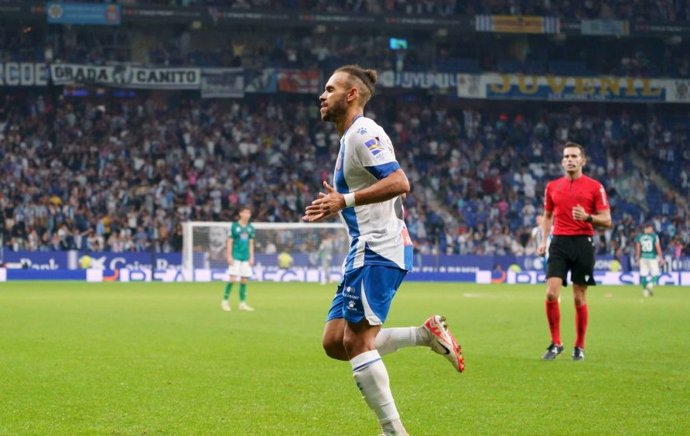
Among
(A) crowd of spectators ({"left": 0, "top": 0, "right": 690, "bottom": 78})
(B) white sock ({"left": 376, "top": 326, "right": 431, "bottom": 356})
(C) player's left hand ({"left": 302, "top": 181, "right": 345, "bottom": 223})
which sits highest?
(A) crowd of spectators ({"left": 0, "top": 0, "right": 690, "bottom": 78})

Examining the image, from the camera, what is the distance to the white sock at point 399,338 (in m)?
7.76

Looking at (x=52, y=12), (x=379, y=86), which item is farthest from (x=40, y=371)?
(x=379, y=86)

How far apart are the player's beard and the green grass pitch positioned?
217cm

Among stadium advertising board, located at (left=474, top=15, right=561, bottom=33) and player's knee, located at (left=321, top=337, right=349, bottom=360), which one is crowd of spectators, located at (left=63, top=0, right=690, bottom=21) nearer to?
stadium advertising board, located at (left=474, top=15, right=561, bottom=33)

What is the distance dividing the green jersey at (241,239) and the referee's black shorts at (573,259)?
38.8ft

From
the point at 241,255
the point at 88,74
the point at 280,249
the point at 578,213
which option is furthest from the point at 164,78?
the point at 578,213

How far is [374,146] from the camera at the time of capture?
6.82m

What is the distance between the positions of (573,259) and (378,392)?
691 cm

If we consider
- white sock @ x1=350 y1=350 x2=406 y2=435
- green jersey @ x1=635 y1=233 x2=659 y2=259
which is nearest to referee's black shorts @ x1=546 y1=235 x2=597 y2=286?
white sock @ x1=350 y1=350 x2=406 y2=435

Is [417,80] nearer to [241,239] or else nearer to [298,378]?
[241,239]

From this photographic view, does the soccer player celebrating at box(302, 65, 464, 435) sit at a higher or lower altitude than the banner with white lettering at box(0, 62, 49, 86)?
lower

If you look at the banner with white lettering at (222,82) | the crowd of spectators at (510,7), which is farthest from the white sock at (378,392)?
the crowd of spectators at (510,7)

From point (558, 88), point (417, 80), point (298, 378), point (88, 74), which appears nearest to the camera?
point (298, 378)

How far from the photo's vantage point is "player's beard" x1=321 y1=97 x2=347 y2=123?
23.4 ft
